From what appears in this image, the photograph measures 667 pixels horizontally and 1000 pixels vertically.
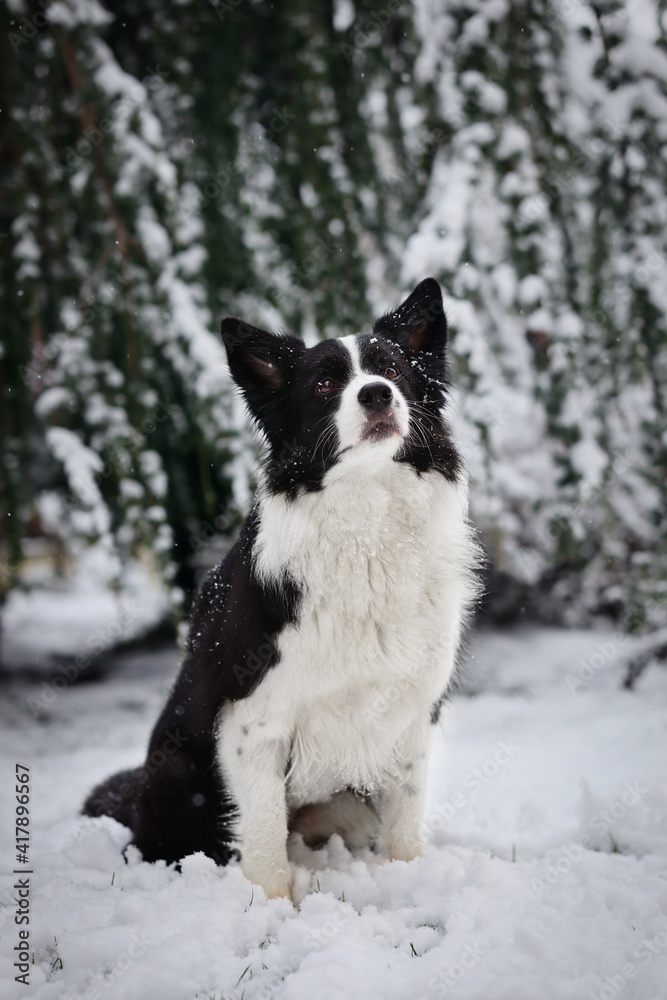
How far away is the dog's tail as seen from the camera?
3.01 metres

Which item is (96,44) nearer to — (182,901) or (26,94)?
(26,94)

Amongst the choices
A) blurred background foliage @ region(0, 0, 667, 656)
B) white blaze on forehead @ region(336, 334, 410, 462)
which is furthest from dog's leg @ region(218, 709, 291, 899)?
blurred background foliage @ region(0, 0, 667, 656)

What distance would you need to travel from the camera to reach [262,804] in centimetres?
247

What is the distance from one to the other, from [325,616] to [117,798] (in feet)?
4.67

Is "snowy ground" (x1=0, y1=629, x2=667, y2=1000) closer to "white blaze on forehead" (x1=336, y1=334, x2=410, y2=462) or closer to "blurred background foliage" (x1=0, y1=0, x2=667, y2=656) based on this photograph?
"blurred background foliage" (x1=0, y1=0, x2=667, y2=656)

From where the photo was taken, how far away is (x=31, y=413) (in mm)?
4605

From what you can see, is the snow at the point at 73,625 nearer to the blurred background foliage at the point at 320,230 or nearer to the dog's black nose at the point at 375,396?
the blurred background foliage at the point at 320,230

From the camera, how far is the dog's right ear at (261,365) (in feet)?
8.78

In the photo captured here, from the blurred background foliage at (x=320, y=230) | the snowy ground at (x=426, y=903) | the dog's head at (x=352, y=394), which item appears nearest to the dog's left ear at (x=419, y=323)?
the dog's head at (x=352, y=394)

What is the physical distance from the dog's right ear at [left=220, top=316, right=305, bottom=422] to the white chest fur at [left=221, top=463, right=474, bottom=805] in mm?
413

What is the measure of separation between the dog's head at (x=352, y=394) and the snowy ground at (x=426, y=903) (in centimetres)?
133

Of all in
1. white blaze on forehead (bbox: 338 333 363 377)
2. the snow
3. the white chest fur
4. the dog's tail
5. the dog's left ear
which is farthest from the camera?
the snow

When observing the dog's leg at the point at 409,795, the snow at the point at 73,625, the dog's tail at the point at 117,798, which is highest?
the dog's leg at the point at 409,795

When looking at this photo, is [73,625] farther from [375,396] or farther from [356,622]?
[375,396]
